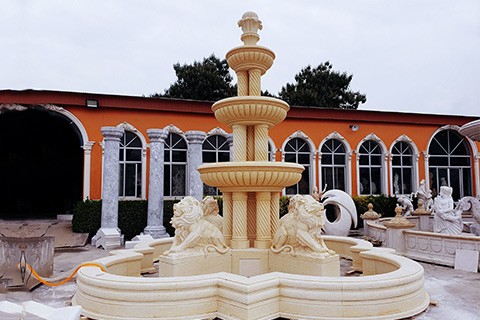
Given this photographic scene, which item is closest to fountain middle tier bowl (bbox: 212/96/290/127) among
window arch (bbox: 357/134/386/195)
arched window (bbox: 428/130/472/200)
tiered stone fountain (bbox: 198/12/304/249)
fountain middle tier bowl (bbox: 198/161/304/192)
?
tiered stone fountain (bbox: 198/12/304/249)

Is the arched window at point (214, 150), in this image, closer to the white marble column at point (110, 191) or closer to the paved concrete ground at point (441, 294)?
the white marble column at point (110, 191)

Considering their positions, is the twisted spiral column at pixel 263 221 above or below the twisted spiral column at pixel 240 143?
below

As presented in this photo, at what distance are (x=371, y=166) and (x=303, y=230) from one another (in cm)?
1397

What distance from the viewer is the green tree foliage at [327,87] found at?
34.4 meters

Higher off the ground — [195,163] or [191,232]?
[195,163]

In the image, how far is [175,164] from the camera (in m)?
16.2

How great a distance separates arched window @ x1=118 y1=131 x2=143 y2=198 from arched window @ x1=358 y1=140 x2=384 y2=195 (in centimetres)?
1036

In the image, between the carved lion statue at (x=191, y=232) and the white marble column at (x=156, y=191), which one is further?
the white marble column at (x=156, y=191)

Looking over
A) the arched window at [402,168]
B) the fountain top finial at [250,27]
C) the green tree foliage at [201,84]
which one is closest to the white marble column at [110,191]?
the fountain top finial at [250,27]

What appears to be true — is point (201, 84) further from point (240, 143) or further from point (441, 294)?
point (441, 294)

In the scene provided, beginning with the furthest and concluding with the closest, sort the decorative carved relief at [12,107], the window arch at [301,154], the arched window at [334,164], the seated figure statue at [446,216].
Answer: the arched window at [334,164] < the window arch at [301,154] < the decorative carved relief at [12,107] < the seated figure statue at [446,216]

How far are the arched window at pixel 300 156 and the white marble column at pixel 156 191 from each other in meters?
6.92

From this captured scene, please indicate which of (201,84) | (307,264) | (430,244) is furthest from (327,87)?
(307,264)

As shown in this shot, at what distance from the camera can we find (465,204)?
9.88 m
